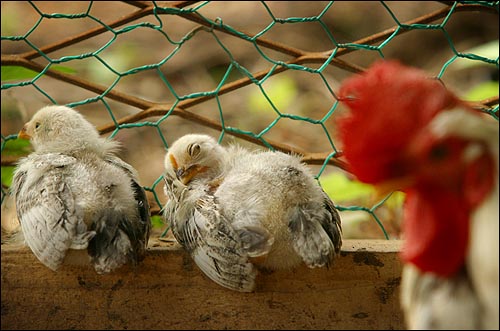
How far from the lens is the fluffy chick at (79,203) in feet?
3.68

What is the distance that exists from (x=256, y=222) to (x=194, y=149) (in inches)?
10.0

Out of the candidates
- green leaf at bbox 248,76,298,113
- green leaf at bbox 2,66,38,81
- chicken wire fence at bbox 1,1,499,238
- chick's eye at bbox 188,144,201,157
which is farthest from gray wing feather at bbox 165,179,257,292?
green leaf at bbox 248,76,298,113

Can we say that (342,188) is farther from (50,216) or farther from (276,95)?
(276,95)

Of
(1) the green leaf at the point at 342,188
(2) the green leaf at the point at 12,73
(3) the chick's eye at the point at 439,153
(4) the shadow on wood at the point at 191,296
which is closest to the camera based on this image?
(3) the chick's eye at the point at 439,153

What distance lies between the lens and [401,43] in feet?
12.0

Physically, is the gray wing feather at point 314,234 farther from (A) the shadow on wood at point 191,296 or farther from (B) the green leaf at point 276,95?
(B) the green leaf at point 276,95

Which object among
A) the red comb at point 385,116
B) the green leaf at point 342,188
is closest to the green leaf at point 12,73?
the green leaf at point 342,188

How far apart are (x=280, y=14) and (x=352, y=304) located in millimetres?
2737

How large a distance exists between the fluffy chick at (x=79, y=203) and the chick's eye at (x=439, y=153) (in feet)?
2.01

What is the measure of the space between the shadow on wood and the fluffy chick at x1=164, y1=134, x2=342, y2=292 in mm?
88

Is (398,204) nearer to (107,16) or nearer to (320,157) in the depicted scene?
(320,157)

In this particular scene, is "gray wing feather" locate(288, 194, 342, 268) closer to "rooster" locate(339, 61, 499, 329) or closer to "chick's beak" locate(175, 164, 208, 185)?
"chick's beak" locate(175, 164, 208, 185)

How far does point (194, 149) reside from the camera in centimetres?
130

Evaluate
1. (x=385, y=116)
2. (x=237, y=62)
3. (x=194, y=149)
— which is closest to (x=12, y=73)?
(x=194, y=149)
